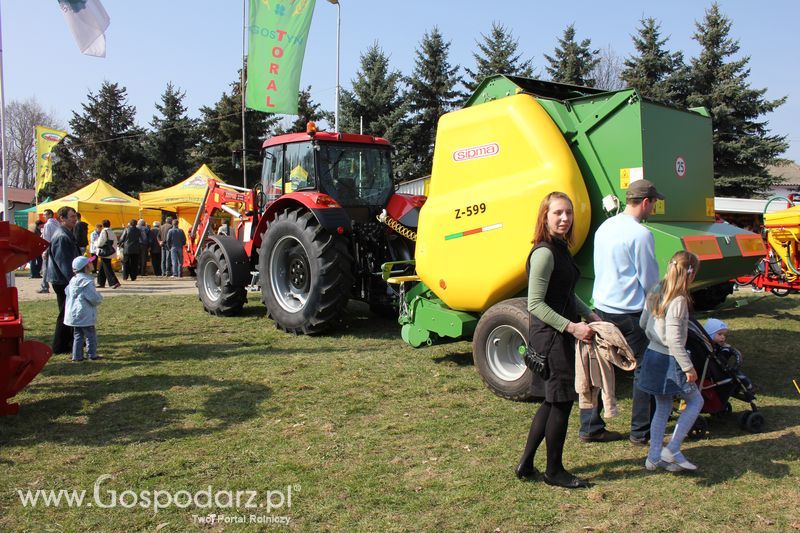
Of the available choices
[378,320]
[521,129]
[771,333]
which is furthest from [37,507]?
[771,333]

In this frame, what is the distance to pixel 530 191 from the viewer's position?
4.87 meters

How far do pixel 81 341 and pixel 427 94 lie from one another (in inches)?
949

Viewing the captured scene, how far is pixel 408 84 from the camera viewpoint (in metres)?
28.4

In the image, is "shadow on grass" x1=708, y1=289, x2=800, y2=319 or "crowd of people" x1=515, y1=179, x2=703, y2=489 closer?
"crowd of people" x1=515, y1=179, x2=703, y2=489

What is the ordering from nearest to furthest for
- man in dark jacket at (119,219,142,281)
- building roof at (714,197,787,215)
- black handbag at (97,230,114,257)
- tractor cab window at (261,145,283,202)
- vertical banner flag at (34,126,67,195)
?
1. tractor cab window at (261,145,283,202)
2. black handbag at (97,230,114,257)
3. man in dark jacket at (119,219,142,281)
4. building roof at (714,197,787,215)
5. vertical banner flag at (34,126,67,195)

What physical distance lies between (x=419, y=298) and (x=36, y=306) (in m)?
7.93

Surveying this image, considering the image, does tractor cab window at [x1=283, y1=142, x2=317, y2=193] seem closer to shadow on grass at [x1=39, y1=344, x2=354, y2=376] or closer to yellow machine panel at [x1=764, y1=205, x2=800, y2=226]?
shadow on grass at [x1=39, y1=344, x2=354, y2=376]

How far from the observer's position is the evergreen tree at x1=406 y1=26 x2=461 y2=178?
2794 cm

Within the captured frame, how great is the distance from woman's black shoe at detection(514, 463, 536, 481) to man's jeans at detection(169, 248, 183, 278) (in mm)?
15549

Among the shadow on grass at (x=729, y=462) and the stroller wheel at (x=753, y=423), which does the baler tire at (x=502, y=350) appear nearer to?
the shadow on grass at (x=729, y=462)

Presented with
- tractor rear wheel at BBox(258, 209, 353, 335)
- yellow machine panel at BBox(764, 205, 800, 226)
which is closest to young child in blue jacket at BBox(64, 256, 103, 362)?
tractor rear wheel at BBox(258, 209, 353, 335)

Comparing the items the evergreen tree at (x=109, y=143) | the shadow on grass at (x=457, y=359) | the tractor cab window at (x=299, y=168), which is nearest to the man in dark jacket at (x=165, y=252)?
the tractor cab window at (x=299, y=168)

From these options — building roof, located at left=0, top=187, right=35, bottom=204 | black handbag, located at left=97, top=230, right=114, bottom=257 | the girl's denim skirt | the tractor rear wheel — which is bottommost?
the girl's denim skirt

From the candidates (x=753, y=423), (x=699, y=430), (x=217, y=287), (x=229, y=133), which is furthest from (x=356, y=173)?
(x=229, y=133)
